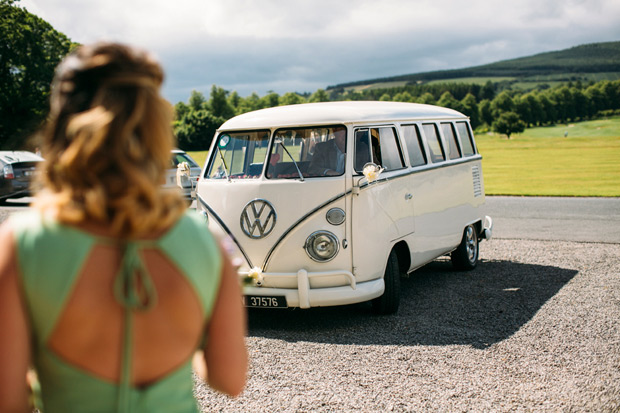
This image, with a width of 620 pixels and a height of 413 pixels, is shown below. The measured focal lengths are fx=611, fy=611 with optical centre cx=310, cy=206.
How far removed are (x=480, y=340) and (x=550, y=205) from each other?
12.7 meters

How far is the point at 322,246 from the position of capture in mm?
6551

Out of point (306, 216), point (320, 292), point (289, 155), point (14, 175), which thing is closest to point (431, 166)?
point (289, 155)

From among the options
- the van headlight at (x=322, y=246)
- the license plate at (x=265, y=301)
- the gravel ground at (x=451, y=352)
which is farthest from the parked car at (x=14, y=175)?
the van headlight at (x=322, y=246)

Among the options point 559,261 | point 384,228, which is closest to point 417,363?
point 384,228

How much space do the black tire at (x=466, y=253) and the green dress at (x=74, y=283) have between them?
8.33 m

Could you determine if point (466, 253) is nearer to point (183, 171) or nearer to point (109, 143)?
point (183, 171)

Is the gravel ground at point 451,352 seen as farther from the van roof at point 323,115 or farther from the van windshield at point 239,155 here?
the van roof at point 323,115

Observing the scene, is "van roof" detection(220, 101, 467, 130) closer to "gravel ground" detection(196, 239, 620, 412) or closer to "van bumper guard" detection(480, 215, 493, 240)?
"gravel ground" detection(196, 239, 620, 412)

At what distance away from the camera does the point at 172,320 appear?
4.85ft

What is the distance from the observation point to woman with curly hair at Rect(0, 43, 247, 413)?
53.5 inches

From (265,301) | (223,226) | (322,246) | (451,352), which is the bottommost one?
(451,352)

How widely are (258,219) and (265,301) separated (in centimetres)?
90

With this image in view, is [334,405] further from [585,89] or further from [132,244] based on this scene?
[585,89]

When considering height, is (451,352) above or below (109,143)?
below
